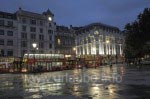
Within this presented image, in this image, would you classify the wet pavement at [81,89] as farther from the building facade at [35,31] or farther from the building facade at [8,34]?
the building facade at [35,31]

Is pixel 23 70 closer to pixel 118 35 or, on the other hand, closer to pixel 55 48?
pixel 55 48

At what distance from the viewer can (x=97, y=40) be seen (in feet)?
487

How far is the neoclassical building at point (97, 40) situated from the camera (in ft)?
486

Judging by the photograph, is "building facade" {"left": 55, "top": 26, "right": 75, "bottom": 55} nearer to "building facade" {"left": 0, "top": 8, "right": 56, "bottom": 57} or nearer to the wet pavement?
"building facade" {"left": 0, "top": 8, "right": 56, "bottom": 57}

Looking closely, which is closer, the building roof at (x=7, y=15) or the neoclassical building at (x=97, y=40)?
the building roof at (x=7, y=15)

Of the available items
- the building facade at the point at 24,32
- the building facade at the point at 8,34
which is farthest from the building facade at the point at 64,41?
the building facade at the point at 8,34

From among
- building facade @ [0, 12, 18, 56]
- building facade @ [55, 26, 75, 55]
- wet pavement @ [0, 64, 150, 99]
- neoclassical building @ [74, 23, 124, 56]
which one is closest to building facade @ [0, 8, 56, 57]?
building facade @ [0, 12, 18, 56]

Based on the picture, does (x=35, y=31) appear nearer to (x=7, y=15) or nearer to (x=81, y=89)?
(x=7, y=15)

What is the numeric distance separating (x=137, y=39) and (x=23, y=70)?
31.8 m

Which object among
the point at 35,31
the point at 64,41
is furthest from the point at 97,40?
the point at 35,31

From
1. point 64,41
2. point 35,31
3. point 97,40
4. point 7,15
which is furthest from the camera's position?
point 97,40

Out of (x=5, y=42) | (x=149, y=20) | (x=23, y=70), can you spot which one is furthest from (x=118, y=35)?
(x=149, y=20)

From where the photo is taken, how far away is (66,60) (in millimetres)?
95250

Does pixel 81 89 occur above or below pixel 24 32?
below
